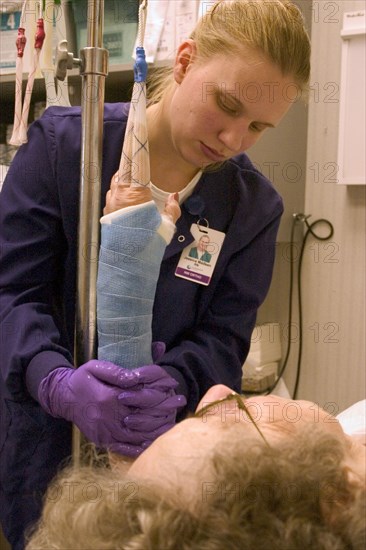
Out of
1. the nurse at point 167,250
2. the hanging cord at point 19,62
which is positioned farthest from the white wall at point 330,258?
the hanging cord at point 19,62

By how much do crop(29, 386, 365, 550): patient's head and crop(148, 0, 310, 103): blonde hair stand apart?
657mm

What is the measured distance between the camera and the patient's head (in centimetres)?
61

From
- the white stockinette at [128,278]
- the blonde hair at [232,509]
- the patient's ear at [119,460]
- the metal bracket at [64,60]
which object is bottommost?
the patient's ear at [119,460]

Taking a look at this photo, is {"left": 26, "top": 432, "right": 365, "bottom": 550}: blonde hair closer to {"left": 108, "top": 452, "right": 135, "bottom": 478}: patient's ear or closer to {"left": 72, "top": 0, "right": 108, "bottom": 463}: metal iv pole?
{"left": 108, "top": 452, "right": 135, "bottom": 478}: patient's ear

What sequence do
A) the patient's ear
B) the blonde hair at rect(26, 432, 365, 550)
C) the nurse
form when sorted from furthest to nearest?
1. the nurse
2. the patient's ear
3. the blonde hair at rect(26, 432, 365, 550)

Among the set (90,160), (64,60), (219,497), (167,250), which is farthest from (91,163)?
(219,497)

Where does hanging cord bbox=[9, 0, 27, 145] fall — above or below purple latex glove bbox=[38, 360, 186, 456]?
above

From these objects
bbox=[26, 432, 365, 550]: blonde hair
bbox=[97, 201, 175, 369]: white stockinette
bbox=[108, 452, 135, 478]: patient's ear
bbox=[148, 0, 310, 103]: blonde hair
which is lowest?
bbox=[108, 452, 135, 478]: patient's ear

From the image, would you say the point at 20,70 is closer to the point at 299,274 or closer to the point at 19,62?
the point at 19,62

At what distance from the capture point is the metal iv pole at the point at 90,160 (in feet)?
3.44

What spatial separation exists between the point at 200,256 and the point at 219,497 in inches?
28.0

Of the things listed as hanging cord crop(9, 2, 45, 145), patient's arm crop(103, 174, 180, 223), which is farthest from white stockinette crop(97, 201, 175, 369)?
hanging cord crop(9, 2, 45, 145)

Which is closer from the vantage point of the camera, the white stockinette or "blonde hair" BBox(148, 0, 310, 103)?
the white stockinette

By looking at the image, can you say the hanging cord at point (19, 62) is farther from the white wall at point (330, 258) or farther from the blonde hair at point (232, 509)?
the white wall at point (330, 258)
